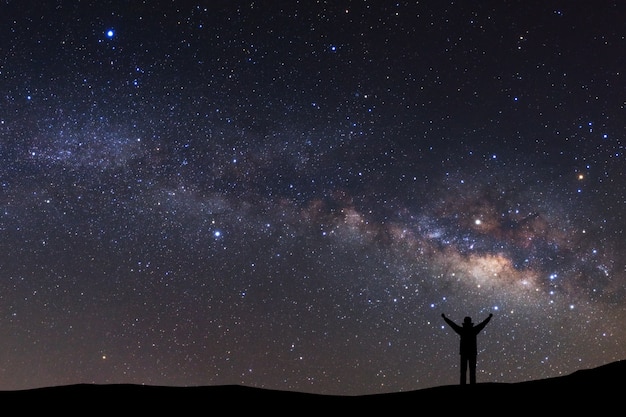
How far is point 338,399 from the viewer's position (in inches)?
519

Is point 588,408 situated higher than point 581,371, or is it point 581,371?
point 581,371

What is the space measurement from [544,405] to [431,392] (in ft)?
9.18

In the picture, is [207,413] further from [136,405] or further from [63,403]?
[63,403]

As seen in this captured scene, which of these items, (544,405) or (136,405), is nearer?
(544,405)

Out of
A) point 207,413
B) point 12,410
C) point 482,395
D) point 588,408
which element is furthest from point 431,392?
point 12,410

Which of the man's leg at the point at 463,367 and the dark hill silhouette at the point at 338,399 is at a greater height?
the man's leg at the point at 463,367

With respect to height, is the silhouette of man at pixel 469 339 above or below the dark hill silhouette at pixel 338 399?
above

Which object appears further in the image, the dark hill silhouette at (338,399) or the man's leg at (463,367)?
the man's leg at (463,367)

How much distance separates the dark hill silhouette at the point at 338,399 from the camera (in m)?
11.3

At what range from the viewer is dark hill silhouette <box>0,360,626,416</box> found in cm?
1131

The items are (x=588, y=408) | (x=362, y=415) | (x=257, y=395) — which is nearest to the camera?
(x=588, y=408)

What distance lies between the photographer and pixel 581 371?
539 inches

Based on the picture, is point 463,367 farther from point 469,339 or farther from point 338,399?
point 338,399

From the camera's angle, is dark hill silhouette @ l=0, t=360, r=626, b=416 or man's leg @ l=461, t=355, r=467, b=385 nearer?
dark hill silhouette @ l=0, t=360, r=626, b=416
